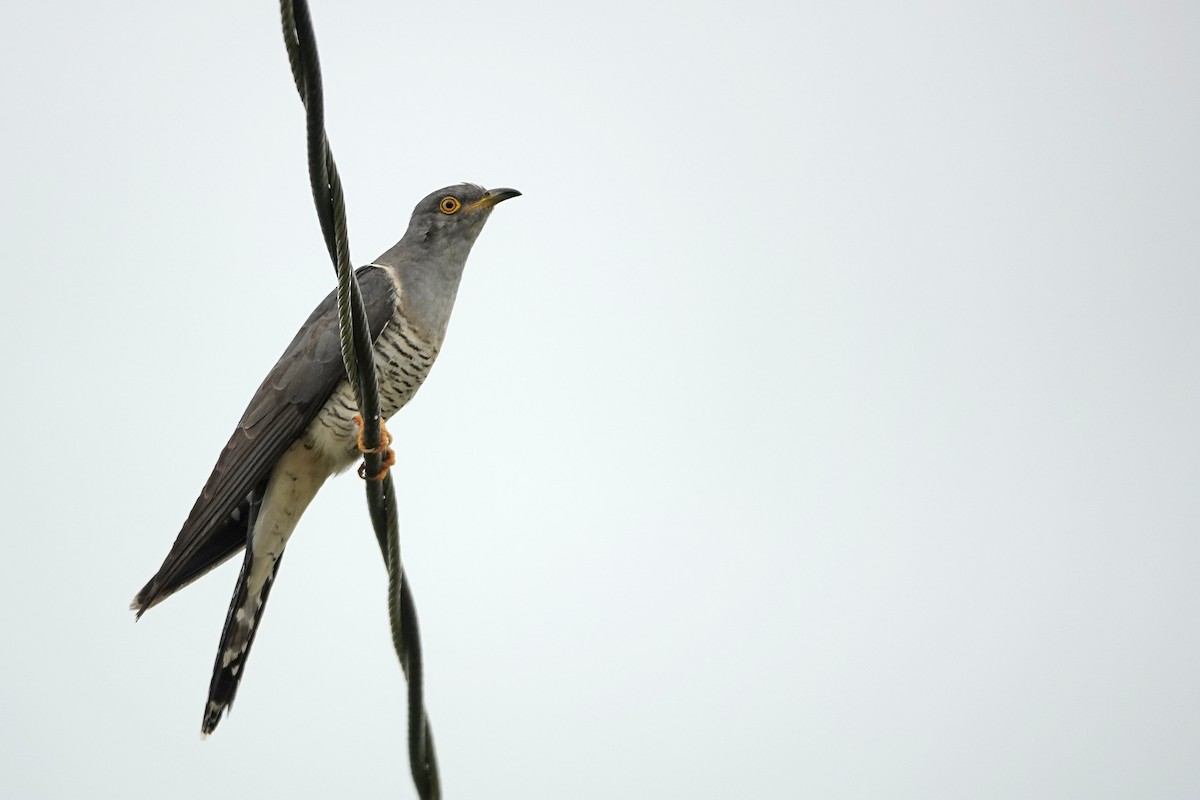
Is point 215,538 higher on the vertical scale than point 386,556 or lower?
higher

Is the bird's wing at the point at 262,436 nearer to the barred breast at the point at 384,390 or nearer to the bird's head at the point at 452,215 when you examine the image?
the barred breast at the point at 384,390

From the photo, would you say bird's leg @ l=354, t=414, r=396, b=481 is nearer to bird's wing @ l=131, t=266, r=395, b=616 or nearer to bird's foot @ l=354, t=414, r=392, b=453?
bird's foot @ l=354, t=414, r=392, b=453

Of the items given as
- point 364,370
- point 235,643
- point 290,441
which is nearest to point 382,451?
point 364,370

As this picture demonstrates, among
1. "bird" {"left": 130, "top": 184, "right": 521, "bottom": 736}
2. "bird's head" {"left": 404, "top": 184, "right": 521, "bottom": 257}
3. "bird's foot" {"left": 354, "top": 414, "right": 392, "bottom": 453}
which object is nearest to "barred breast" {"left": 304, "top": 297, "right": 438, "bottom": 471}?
"bird" {"left": 130, "top": 184, "right": 521, "bottom": 736}

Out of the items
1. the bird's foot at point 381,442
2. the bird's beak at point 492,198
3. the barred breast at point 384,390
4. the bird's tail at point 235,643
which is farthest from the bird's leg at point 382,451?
the bird's beak at point 492,198

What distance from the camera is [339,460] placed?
4.49 m

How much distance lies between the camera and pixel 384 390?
443 centimetres

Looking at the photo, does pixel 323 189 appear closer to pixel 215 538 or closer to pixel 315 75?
pixel 315 75

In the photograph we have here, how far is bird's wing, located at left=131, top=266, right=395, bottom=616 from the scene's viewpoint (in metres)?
4.20

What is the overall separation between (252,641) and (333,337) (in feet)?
4.06

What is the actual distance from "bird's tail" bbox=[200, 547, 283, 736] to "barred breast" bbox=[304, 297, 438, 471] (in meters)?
0.51

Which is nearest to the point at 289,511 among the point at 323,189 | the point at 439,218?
the point at 439,218

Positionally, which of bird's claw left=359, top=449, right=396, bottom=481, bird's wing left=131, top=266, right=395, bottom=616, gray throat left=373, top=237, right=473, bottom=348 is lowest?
bird's claw left=359, top=449, right=396, bottom=481

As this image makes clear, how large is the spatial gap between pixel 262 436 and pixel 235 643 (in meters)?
0.83
